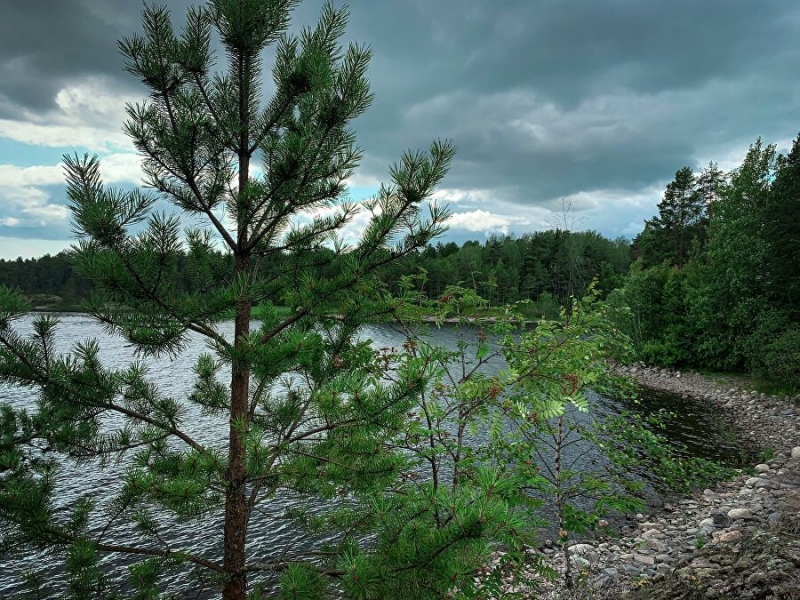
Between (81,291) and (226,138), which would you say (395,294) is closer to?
(226,138)

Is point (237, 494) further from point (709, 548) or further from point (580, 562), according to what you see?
point (709, 548)

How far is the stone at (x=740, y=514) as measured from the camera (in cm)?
945

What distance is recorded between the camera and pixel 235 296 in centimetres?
319

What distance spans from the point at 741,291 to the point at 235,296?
1232 inches

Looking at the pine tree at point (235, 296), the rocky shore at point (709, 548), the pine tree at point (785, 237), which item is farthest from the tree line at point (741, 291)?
the pine tree at point (235, 296)

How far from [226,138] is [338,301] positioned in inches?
61.4

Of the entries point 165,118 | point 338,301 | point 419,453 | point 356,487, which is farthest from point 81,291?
point 419,453

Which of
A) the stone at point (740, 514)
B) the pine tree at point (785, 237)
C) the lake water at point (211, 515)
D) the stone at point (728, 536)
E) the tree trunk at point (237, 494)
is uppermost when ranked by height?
the pine tree at point (785, 237)

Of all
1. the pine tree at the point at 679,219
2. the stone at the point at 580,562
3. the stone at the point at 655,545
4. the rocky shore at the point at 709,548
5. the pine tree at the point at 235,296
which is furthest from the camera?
the pine tree at the point at 679,219

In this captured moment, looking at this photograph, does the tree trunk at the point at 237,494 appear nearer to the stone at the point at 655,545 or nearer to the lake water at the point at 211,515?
the lake water at the point at 211,515

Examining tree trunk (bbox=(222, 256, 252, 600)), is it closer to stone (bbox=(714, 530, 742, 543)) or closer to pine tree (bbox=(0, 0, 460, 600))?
pine tree (bbox=(0, 0, 460, 600))

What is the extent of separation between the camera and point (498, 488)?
8.24 feet

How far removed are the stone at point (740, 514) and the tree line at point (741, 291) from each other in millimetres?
11880

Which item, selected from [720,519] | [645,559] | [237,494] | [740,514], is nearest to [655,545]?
[645,559]
